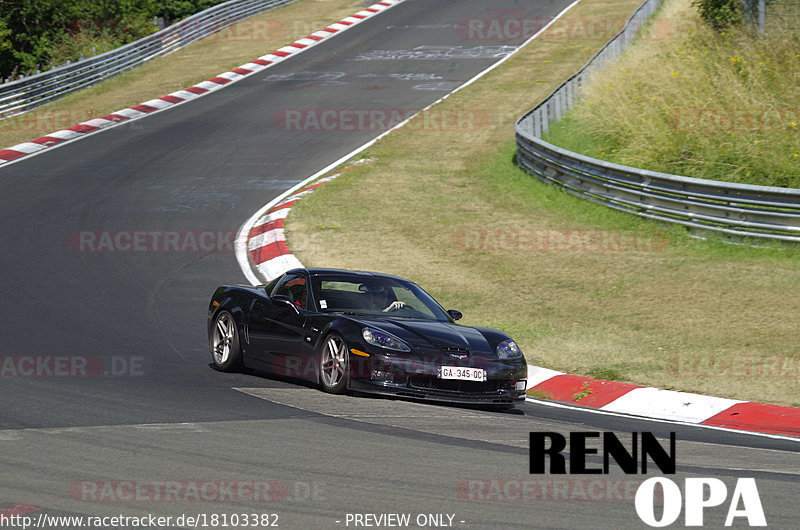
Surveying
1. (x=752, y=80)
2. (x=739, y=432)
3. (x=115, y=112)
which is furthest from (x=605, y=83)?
(x=739, y=432)

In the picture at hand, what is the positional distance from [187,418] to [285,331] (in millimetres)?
2294

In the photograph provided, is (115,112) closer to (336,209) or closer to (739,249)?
(336,209)

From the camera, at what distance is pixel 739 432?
9.16 m

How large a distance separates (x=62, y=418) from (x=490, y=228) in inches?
421

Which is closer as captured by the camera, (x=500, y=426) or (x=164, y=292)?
(x=500, y=426)

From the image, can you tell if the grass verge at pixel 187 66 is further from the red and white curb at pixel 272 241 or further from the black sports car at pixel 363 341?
the black sports car at pixel 363 341

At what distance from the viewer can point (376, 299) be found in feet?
35.0

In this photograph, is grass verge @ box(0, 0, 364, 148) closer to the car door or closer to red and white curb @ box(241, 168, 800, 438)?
the car door

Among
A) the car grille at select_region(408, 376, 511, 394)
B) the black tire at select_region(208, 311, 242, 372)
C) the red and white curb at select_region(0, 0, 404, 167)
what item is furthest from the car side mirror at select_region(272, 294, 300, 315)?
the red and white curb at select_region(0, 0, 404, 167)

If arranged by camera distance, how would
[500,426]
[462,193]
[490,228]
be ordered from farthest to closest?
[462,193], [490,228], [500,426]

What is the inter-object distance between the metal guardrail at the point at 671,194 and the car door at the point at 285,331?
301 inches

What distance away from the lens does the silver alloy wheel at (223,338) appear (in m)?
10.9

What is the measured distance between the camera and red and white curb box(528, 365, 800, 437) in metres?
9.44

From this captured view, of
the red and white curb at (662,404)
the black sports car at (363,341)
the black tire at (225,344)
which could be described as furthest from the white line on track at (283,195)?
the red and white curb at (662,404)
